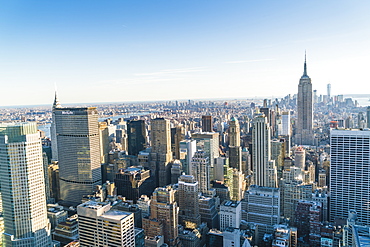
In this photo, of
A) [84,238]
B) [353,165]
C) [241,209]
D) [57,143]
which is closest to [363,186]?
[353,165]

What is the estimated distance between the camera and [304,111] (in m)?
43.2

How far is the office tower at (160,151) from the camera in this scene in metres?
25.4

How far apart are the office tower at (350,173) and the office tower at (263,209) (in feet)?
13.4

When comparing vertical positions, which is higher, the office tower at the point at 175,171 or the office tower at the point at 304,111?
the office tower at the point at 304,111

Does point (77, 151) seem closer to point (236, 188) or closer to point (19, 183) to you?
point (19, 183)

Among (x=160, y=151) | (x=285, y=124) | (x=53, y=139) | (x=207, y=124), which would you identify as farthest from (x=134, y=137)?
(x=285, y=124)

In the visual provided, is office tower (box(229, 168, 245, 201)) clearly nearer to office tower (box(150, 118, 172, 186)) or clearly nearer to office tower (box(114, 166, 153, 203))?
office tower (box(150, 118, 172, 186))

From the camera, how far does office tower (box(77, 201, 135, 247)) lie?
10211 mm

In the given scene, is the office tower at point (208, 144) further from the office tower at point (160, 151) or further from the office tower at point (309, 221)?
the office tower at point (309, 221)

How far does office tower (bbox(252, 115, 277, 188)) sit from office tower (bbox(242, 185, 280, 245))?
536cm

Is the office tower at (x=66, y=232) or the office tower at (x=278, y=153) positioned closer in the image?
the office tower at (x=66, y=232)

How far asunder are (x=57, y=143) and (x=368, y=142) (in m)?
21.9

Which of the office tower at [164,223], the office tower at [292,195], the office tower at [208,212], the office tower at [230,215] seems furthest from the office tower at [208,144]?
the office tower at [164,223]

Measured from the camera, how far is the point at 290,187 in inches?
782
